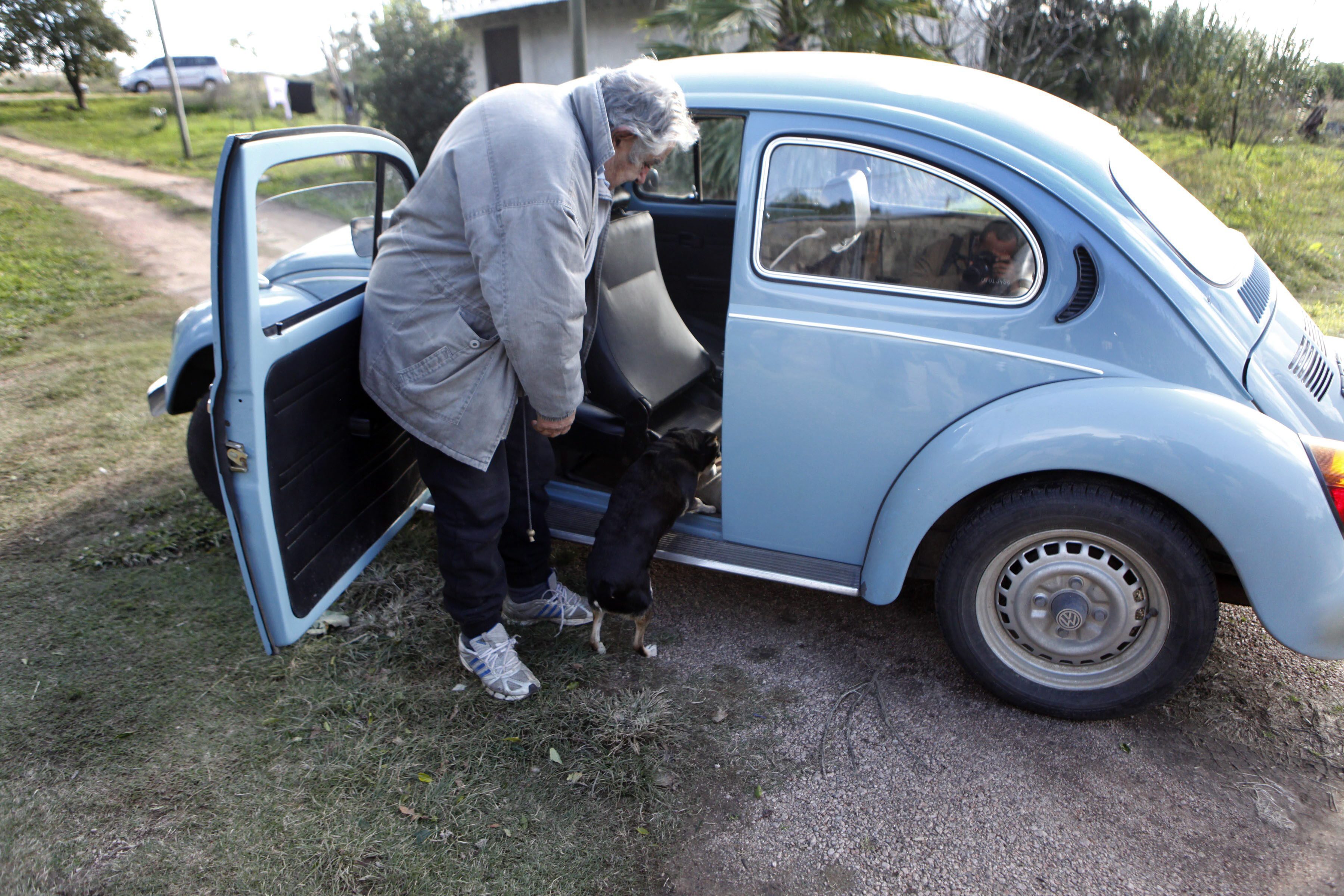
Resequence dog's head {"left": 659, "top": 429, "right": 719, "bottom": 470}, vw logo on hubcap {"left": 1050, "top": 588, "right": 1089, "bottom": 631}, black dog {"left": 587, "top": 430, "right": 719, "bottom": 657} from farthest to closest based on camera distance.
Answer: dog's head {"left": 659, "top": 429, "right": 719, "bottom": 470} → black dog {"left": 587, "top": 430, "right": 719, "bottom": 657} → vw logo on hubcap {"left": 1050, "top": 588, "right": 1089, "bottom": 631}

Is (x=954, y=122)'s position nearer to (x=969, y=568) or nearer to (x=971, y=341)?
(x=971, y=341)

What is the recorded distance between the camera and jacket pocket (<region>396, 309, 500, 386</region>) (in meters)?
2.46

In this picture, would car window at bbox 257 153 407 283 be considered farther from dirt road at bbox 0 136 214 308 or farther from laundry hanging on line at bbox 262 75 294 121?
laundry hanging on line at bbox 262 75 294 121

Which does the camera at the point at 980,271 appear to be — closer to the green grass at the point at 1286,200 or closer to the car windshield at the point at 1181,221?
the car windshield at the point at 1181,221

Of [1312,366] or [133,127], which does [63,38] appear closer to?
[133,127]

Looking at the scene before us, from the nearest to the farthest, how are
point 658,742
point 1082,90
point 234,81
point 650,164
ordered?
1. point 650,164
2. point 658,742
3. point 1082,90
4. point 234,81

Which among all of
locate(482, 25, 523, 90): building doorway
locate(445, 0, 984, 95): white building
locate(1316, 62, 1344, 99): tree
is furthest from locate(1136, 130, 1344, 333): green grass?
locate(482, 25, 523, 90): building doorway

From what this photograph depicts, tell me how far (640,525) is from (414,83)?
13529 mm

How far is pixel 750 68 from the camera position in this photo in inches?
114

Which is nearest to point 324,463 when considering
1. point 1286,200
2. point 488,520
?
point 488,520

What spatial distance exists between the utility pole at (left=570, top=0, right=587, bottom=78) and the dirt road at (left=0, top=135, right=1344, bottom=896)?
16.5 feet

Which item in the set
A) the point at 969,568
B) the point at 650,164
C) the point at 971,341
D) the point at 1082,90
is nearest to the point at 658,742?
the point at 969,568

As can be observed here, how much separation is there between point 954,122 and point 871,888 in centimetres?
224

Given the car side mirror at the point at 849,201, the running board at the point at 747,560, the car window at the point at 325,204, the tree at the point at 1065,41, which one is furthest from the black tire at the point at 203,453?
the tree at the point at 1065,41
